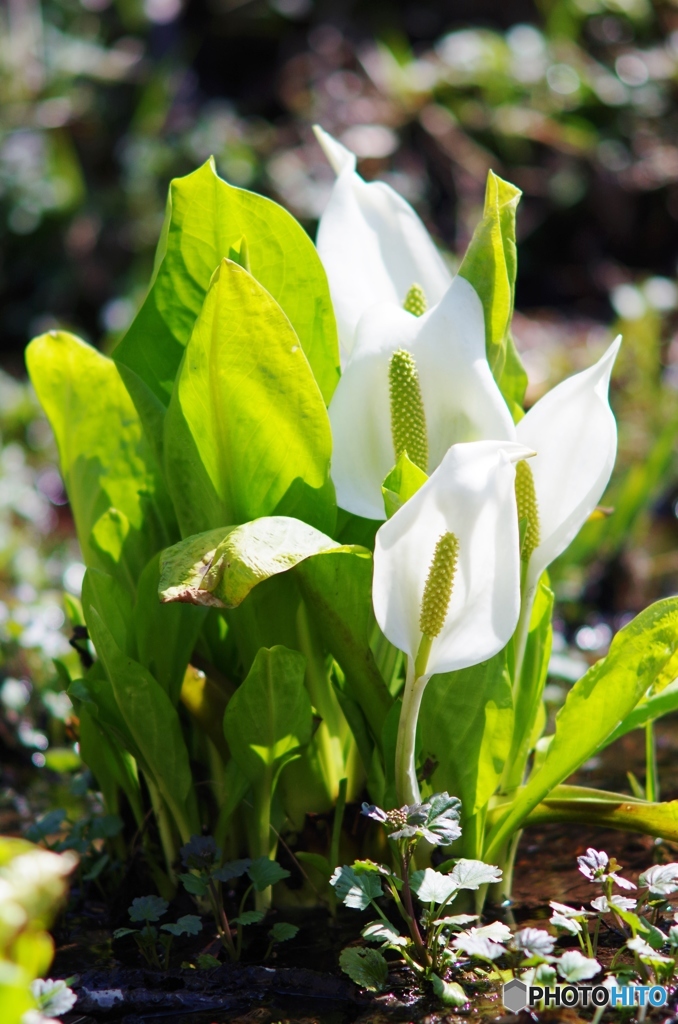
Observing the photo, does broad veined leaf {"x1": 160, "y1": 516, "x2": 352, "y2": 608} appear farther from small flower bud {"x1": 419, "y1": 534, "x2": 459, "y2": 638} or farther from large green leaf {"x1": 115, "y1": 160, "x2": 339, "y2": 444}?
large green leaf {"x1": 115, "y1": 160, "x2": 339, "y2": 444}

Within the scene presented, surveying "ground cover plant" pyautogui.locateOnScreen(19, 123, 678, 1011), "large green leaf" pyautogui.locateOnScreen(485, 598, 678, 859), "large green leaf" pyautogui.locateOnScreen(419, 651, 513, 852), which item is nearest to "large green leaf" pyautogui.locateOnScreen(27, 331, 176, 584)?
"ground cover plant" pyautogui.locateOnScreen(19, 123, 678, 1011)

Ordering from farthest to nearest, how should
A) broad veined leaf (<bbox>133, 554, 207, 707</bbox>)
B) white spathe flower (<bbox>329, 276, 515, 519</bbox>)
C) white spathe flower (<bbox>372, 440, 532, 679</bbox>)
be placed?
broad veined leaf (<bbox>133, 554, 207, 707</bbox>)
white spathe flower (<bbox>329, 276, 515, 519</bbox>)
white spathe flower (<bbox>372, 440, 532, 679</bbox>)

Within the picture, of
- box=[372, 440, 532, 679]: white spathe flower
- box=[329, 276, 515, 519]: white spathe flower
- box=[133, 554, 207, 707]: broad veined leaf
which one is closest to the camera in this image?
box=[372, 440, 532, 679]: white spathe flower

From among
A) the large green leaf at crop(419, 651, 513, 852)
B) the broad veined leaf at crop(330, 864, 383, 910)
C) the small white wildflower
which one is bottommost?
the small white wildflower

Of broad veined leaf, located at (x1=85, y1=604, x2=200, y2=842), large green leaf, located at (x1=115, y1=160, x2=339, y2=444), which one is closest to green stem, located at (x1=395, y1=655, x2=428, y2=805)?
broad veined leaf, located at (x1=85, y1=604, x2=200, y2=842)

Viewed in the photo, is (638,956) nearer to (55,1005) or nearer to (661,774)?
(55,1005)

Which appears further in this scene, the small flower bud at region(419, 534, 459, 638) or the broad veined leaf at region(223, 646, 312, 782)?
the broad veined leaf at region(223, 646, 312, 782)

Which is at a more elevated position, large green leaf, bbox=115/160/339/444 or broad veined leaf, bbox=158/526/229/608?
large green leaf, bbox=115/160/339/444

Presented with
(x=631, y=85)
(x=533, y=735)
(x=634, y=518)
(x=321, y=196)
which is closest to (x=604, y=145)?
(x=631, y=85)
